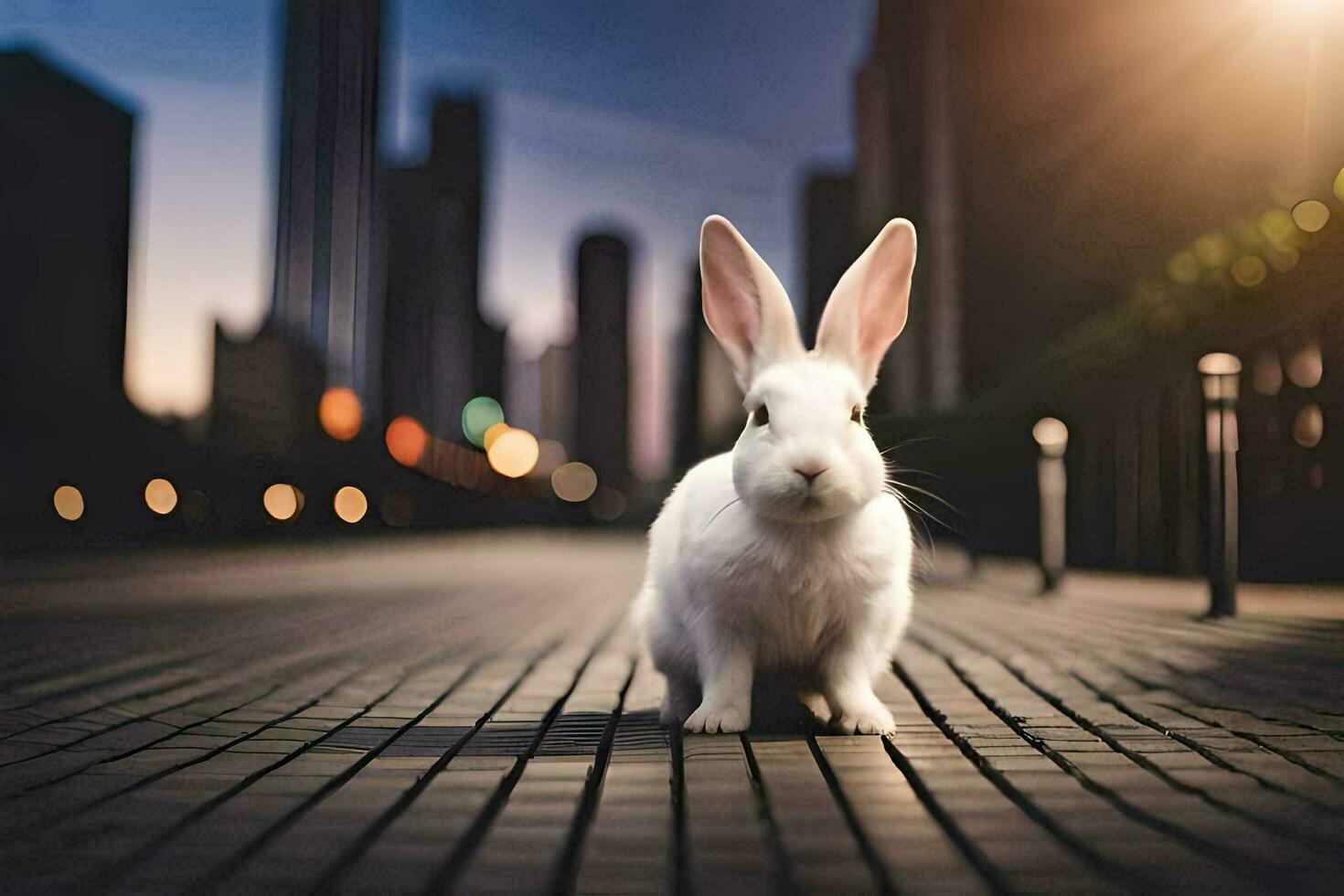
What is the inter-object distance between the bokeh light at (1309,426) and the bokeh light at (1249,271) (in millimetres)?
1032

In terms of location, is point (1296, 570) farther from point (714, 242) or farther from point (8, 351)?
point (8, 351)

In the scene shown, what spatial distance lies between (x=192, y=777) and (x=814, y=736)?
1533 mm

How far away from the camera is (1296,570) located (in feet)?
23.8

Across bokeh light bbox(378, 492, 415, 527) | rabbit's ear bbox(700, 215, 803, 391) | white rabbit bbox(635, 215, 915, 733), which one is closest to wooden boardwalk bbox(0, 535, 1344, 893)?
white rabbit bbox(635, 215, 915, 733)

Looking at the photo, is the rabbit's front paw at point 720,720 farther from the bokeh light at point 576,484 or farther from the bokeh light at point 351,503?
the bokeh light at point 576,484

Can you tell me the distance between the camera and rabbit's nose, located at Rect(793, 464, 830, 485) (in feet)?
8.50

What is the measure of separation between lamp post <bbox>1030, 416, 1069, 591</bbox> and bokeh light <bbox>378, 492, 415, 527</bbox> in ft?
108

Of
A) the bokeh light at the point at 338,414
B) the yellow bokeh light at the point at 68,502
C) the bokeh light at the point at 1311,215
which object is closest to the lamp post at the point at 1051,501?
the bokeh light at the point at 1311,215

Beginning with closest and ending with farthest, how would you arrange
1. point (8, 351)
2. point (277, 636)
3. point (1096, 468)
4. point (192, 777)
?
point (192, 777) < point (277, 636) < point (1096, 468) < point (8, 351)

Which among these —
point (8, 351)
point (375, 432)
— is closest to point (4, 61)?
point (8, 351)

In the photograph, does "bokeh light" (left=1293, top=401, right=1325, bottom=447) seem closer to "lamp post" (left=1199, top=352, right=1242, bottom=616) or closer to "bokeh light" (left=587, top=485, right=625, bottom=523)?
"lamp post" (left=1199, top=352, right=1242, bottom=616)

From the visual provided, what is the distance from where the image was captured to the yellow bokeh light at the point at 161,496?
2577 cm

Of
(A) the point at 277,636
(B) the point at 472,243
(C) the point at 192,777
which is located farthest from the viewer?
(B) the point at 472,243

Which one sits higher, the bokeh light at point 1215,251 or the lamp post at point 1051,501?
the bokeh light at point 1215,251
